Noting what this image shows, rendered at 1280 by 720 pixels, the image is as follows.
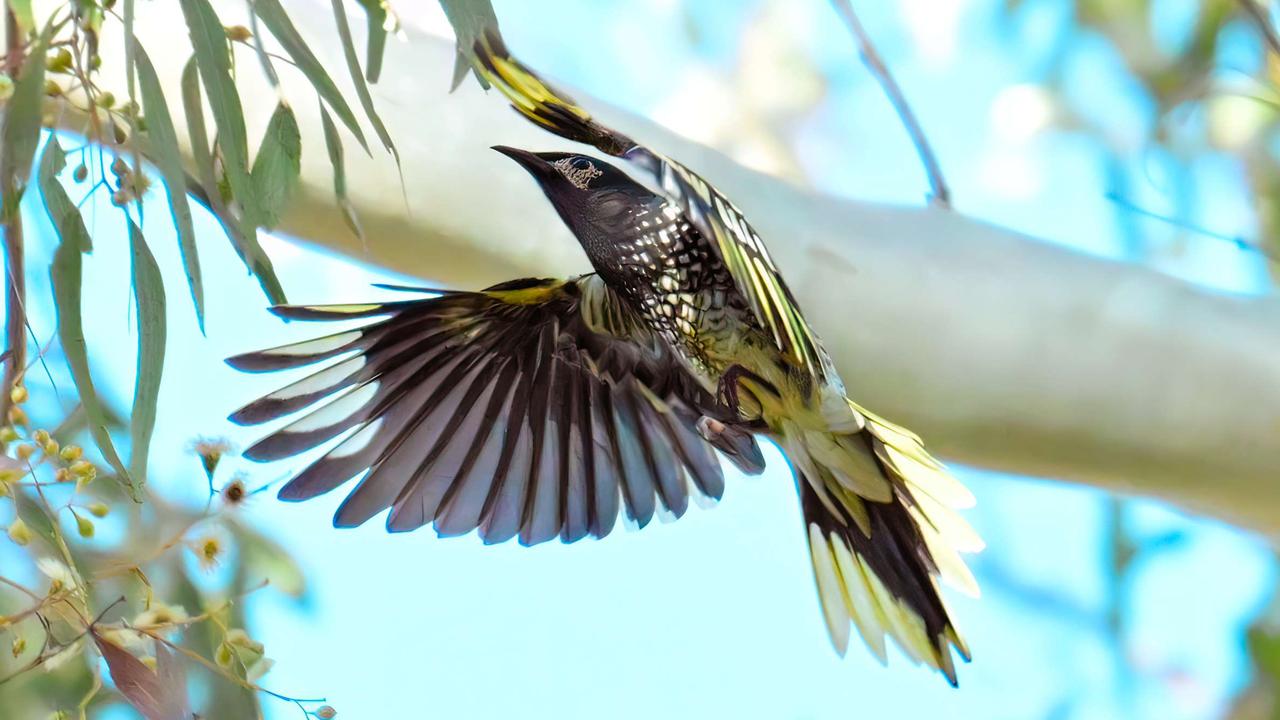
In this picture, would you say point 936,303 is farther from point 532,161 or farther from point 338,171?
point 338,171

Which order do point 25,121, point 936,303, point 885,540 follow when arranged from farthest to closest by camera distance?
point 936,303, point 885,540, point 25,121

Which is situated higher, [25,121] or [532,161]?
[532,161]

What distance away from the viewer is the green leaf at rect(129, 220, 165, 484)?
50 centimetres

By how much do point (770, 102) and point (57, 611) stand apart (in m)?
1.77

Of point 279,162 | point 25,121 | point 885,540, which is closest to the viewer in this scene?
point 25,121

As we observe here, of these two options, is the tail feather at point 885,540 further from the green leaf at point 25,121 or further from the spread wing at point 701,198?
the green leaf at point 25,121

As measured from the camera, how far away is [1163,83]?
1.90m

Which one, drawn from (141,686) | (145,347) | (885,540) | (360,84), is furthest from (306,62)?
(885,540)

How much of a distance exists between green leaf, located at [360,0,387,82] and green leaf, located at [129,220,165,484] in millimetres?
116

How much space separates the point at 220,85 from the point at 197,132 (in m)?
0.05

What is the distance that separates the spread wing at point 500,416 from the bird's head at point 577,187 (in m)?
0.08

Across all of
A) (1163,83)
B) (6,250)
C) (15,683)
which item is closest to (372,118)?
(6,250)

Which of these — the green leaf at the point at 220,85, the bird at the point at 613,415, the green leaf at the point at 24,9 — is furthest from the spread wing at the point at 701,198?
the green leaf at the point at 24,9

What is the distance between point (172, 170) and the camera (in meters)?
0.49
